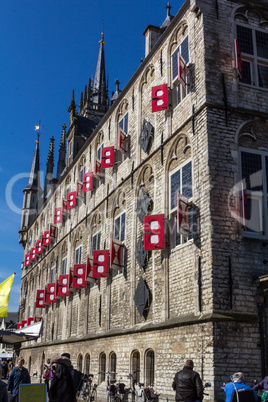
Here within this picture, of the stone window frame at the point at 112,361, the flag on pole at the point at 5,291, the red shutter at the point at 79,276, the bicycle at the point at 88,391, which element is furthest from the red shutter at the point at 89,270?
the flag on pole at the point at 5,291

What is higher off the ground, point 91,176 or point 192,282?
point 91,176

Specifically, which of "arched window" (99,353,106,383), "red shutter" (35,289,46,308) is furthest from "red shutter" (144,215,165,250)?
"red shutter" (35,289,46,308)

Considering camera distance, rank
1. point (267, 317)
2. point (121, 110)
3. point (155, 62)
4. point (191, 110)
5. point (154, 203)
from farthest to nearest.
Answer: point (121, 110), point (155, 62), point (154, 203), point (191, 110), point (267, 317)

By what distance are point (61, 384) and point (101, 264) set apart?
44.5 ft

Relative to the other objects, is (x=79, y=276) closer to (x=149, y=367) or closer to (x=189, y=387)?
(x=149, y=367)

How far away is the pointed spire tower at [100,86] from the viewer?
49325 mm

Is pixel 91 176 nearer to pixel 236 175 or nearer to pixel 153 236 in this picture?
pixel 153 236

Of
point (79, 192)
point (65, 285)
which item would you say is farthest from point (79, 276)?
point (79, 192)

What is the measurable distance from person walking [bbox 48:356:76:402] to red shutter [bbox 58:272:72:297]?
18.8 m

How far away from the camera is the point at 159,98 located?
16.8 metres

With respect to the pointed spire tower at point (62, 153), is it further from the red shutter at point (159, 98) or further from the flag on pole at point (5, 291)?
the flag on pole at point (5, 291)

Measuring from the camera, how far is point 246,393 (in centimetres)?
748

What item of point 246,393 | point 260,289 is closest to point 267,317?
point 260,289

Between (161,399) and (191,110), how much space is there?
8.51 meters
